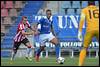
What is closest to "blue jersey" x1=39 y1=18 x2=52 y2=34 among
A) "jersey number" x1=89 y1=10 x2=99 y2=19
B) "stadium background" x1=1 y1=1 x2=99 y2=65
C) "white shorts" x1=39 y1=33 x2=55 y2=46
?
"white shorts" x1=39 y1=33 x2=55 y2=46

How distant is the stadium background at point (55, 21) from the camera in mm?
25094

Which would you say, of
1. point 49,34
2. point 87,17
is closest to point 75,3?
point 49,34

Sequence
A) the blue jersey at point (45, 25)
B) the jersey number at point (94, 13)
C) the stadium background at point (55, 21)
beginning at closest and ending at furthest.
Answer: the jersey number at point (94, 13) → the blue jersey at point (45, 25) → the stadium background at point (55, 21)

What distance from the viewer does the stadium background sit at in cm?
2509

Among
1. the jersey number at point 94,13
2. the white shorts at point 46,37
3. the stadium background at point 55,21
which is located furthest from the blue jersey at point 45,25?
the stadium background at point 55,21

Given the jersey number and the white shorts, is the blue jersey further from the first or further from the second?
the jersey number

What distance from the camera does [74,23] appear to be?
25953 mm

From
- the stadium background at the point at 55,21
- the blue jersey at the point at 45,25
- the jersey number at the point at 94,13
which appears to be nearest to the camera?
the jersey number at the point at 94,13

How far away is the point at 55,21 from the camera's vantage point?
2589 cm

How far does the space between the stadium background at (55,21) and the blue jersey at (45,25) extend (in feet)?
27.5

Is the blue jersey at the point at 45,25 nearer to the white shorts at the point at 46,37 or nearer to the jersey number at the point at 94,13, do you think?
the white shorts at the point at 46,37

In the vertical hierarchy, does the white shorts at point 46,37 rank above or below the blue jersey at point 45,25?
below

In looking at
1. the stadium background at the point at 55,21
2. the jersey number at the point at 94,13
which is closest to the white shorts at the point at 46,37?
the jersey number at the point at 94,13

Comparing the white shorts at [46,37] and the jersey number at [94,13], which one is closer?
the jersey number at [94,13]
